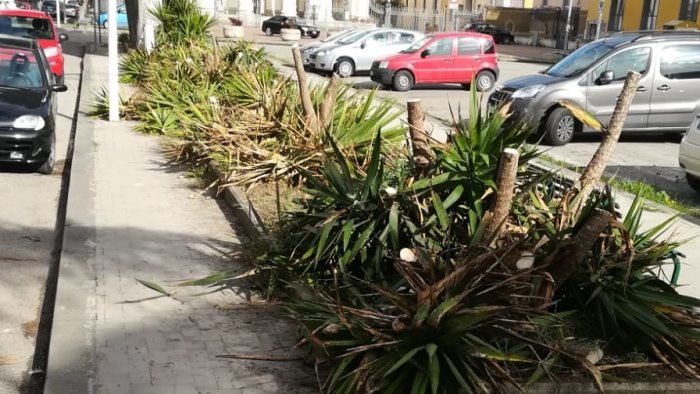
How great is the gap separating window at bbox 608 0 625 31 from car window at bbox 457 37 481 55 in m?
29.2

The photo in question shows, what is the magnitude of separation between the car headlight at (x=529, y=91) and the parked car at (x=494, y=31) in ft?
138

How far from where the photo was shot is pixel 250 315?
566 centimetres

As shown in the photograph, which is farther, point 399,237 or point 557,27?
point 557,27

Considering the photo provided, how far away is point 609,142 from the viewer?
5270 mm

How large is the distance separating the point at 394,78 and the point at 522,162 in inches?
672

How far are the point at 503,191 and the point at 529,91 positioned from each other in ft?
32.2

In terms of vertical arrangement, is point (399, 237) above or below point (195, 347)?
above

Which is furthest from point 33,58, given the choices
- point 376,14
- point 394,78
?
point 376,14

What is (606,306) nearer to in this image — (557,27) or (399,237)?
(399,237)

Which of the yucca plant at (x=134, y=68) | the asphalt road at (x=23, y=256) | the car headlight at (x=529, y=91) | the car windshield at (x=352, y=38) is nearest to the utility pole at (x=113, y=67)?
the asphalt road at (x=23, y=256)

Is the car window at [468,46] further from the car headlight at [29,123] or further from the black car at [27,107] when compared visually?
the car headlight at [29,123]

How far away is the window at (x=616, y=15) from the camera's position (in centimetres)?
4928

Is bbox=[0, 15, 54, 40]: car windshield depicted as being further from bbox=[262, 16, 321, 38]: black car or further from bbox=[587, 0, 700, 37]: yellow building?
bbox=[262, 16, 321, 38]: black car

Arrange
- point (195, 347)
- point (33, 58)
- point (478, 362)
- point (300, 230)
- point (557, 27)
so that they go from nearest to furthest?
point (478, 362) → point (195, 347) → point (300, 230) → point (33, 58) → point (557, 27)
